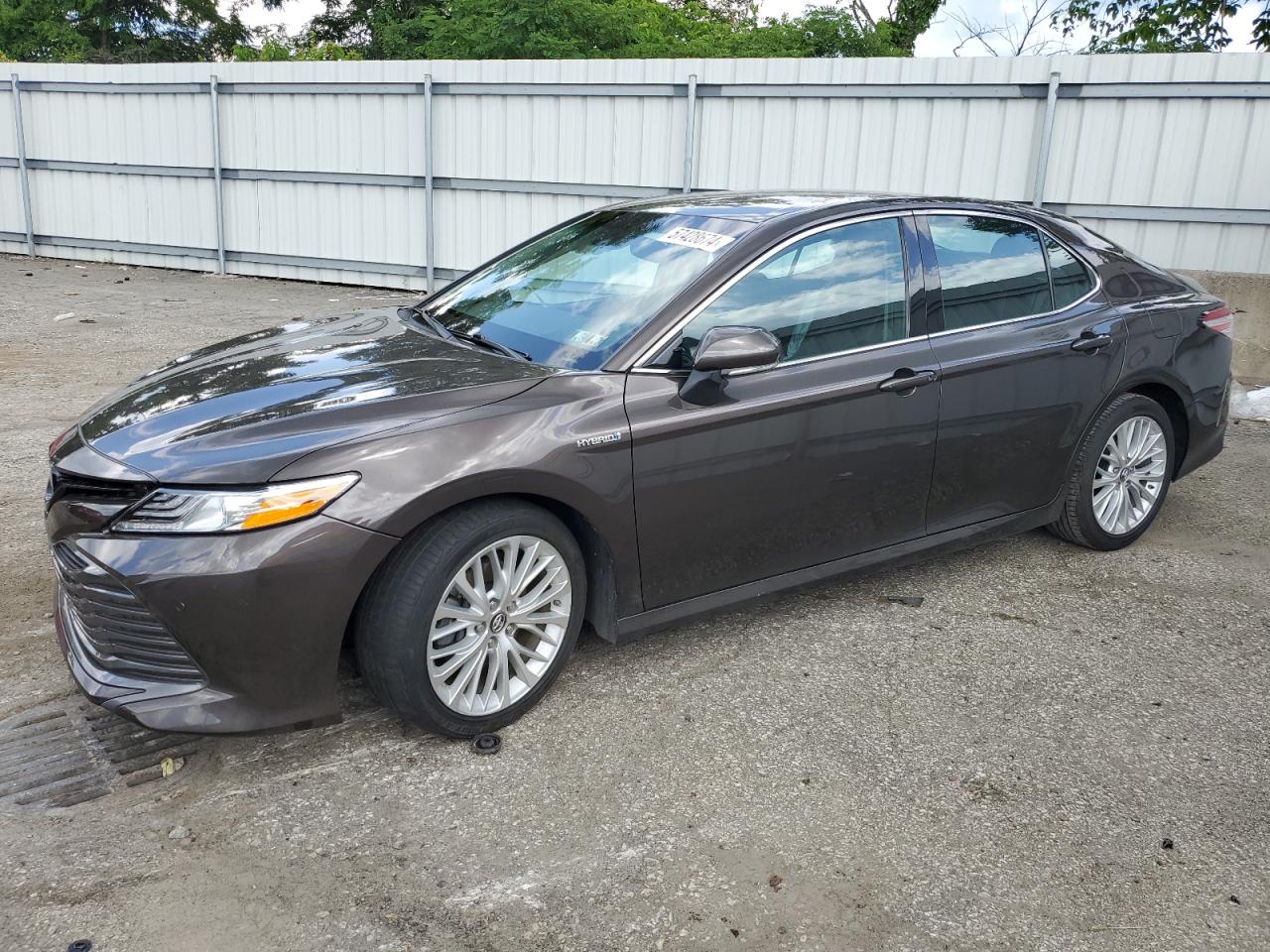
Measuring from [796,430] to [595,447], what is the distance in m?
0.76

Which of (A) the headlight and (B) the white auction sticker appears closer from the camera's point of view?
(A) the headlight

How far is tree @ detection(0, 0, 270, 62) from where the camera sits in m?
30.1

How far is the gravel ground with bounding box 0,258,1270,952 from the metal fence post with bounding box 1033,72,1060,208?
21.6 ft

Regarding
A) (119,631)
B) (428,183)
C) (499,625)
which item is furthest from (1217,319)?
(428,183)

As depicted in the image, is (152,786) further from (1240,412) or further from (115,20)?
(115,20)

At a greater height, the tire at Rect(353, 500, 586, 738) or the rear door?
the rear door

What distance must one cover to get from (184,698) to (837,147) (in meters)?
9.49

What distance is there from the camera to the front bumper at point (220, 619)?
2764 millimetres

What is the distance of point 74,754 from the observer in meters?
3.12

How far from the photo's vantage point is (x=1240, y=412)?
7805mm

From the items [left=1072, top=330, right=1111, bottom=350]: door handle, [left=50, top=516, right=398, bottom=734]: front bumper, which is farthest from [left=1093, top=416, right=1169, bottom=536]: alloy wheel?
[left=50, top=516, right=398, bottom=734]: front bumper

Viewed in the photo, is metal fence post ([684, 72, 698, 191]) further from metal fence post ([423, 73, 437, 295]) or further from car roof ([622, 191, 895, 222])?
car roof ([622, 191, 895, 222])

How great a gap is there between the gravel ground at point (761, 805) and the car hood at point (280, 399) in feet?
2.92

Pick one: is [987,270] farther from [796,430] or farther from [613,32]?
[613,32]
